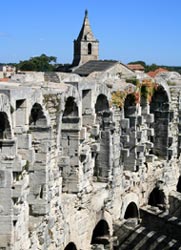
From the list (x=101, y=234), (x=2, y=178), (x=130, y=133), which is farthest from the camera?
(x=130, y=133)

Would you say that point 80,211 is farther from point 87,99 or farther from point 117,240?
point 87,99

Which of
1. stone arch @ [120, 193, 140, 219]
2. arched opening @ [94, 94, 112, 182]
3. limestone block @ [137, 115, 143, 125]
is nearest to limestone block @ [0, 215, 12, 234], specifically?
arched opening @ [94, 94, 112, 182]

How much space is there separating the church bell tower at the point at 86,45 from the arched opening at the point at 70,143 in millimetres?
35859

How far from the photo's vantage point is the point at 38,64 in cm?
6881

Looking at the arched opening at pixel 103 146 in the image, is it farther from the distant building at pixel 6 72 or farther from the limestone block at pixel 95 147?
the distant building at pixel 6 72

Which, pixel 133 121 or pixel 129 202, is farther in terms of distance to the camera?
pixel 133 121

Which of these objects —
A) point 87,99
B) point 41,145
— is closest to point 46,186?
point 41,145

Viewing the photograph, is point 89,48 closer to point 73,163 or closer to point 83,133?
point 83,133

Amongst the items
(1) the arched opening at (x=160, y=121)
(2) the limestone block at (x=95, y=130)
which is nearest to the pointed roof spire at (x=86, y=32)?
(1) the arched opening at (x=160, y=121)

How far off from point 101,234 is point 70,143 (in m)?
3.38

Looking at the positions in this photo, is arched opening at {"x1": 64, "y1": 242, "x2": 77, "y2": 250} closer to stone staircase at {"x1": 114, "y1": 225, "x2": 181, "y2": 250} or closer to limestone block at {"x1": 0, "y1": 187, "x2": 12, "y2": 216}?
stone staircase at {"x1": 114, "y1": 225, "x2": 181, "y2": 250}

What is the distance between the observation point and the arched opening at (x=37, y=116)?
40.8 ft

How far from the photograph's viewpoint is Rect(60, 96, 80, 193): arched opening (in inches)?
552

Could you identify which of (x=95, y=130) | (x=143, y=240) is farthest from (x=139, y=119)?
(x=143, y=240)
